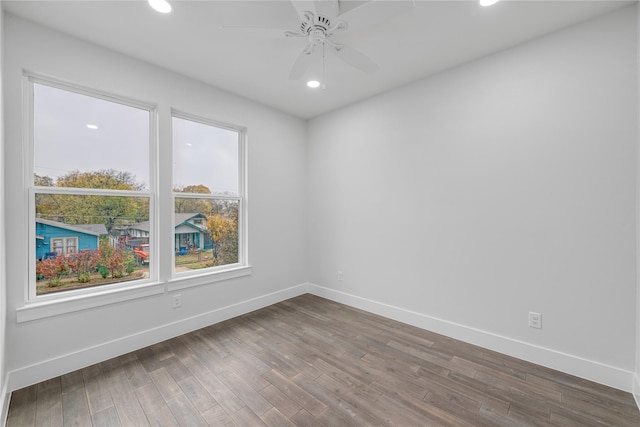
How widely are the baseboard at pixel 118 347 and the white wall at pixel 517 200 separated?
5.57ft

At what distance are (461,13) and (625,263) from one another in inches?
87.1

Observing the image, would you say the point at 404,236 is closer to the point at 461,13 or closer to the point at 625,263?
the point at 625,263

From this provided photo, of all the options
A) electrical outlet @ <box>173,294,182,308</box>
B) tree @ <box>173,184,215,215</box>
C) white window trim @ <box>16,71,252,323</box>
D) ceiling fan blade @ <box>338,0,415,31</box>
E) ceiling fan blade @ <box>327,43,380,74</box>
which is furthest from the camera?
tree @ <box>173,184,215,215</box>

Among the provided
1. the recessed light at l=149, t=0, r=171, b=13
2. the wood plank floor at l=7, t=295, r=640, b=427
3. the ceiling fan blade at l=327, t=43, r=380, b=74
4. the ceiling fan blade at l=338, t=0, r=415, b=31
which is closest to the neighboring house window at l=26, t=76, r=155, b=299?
the wood plank floor at l=7, t=295, r=640, b=427

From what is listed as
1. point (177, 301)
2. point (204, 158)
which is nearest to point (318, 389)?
point (177, 301)

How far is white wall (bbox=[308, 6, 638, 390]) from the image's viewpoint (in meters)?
2.00

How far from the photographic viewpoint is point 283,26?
216cm

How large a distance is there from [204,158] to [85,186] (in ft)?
3.85

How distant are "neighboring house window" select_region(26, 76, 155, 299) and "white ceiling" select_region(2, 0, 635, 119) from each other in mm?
573

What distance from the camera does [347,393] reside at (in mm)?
1956

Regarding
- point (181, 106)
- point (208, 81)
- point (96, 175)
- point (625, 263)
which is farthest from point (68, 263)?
point (625, 263)

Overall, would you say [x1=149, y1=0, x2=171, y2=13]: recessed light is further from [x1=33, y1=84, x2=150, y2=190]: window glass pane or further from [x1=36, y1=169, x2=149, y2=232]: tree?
[x1=36, y1=169, x2=149, y2=232]: tree

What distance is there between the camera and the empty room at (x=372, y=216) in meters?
1.91

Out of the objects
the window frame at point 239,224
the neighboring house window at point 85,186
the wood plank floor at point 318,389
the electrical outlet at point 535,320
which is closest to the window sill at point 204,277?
the window frame at point 239,224
